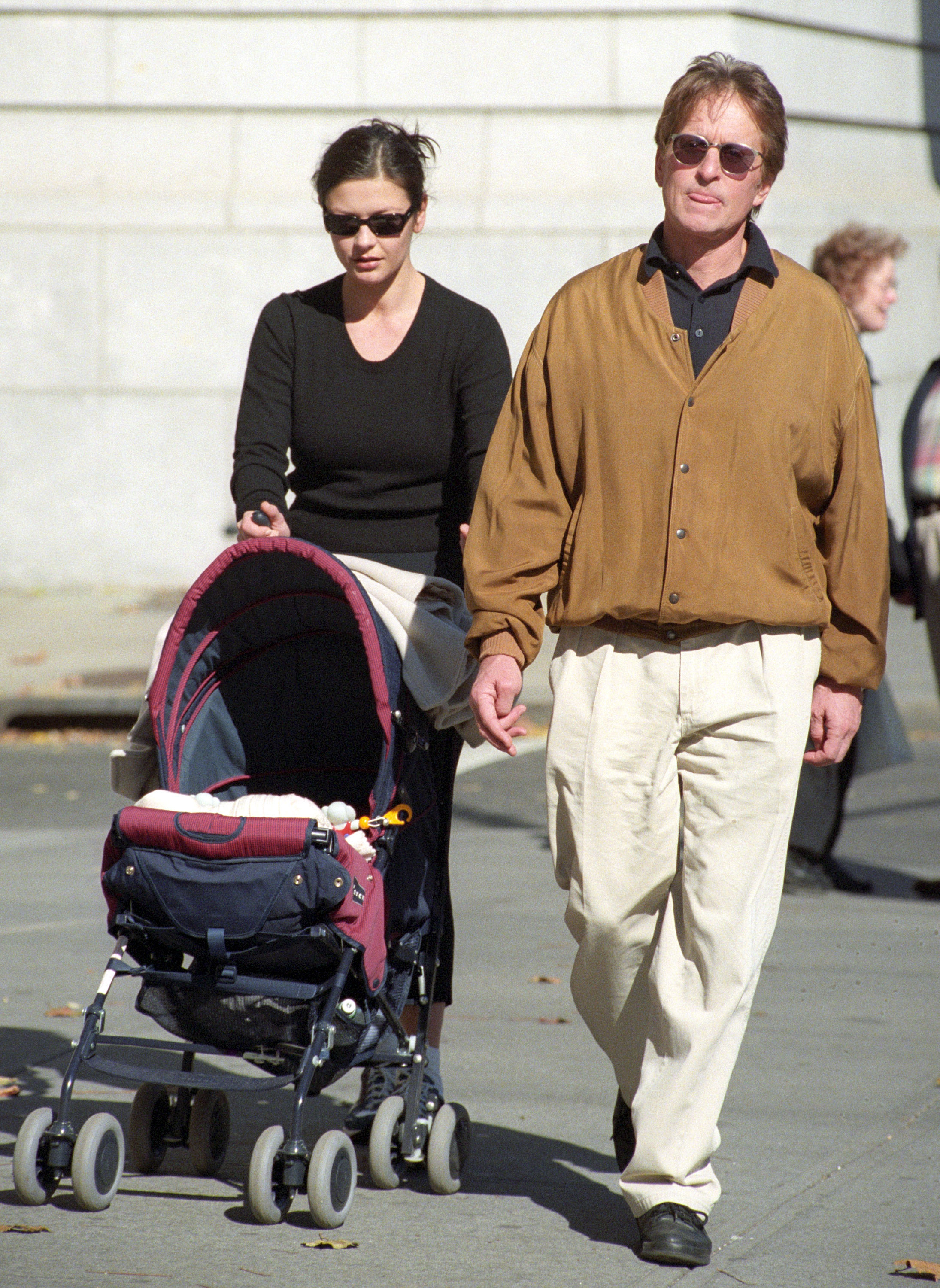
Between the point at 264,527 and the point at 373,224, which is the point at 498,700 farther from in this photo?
the point at 373,224

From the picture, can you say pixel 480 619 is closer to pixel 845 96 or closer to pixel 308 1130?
pixel 308 1130

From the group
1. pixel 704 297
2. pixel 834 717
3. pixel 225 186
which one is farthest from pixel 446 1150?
pixel 225 186

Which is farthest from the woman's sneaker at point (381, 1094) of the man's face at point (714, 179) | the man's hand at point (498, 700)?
the man's face at point (714, 179)

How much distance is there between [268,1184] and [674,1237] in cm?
79

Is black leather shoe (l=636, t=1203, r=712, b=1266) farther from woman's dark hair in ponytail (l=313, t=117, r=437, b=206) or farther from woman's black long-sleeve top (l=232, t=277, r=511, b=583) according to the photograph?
woman's dark hair in ponytail (l=313, t=117, r=437, b=206)

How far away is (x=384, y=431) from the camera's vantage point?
4344 mm

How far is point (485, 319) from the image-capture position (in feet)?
14.7

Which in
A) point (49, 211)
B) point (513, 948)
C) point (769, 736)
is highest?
point (49, 211)

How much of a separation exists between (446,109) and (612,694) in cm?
1289

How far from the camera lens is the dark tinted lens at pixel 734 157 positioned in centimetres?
362

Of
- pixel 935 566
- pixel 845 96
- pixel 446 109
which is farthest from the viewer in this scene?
pixel 845 96

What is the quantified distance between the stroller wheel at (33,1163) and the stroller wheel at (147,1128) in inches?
10.3

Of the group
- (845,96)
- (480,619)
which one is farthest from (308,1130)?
(845,96)

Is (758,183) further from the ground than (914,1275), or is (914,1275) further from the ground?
(758,183)
